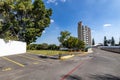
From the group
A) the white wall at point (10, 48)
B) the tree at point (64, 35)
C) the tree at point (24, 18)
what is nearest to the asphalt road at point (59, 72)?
the white wall at point (10, 48)

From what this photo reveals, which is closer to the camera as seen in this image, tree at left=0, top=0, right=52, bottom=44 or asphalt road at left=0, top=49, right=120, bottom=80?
asphalt road at left=0, top=49, right=120, bottom=80

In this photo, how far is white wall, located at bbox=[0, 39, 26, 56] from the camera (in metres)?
24.7

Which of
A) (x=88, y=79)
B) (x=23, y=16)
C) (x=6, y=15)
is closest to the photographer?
(x=88, y=79)

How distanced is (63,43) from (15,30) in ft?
147

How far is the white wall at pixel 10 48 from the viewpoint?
24.7m

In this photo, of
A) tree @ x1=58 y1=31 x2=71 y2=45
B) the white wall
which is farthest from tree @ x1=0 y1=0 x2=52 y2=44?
tree @ x1=58 y1=31 x2=71 y2=45

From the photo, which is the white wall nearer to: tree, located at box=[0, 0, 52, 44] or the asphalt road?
the asphalt road

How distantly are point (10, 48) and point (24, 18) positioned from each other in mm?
15837

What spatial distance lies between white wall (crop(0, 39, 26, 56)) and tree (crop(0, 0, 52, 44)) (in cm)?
802

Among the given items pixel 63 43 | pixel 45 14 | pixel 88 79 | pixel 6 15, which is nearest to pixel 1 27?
pixel 6 15

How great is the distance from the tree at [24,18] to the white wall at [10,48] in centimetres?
802

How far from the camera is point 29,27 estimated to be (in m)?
42.7

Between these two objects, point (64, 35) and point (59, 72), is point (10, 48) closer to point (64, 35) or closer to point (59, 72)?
point (59, 72)

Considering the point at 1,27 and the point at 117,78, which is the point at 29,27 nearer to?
the point at 1,27
